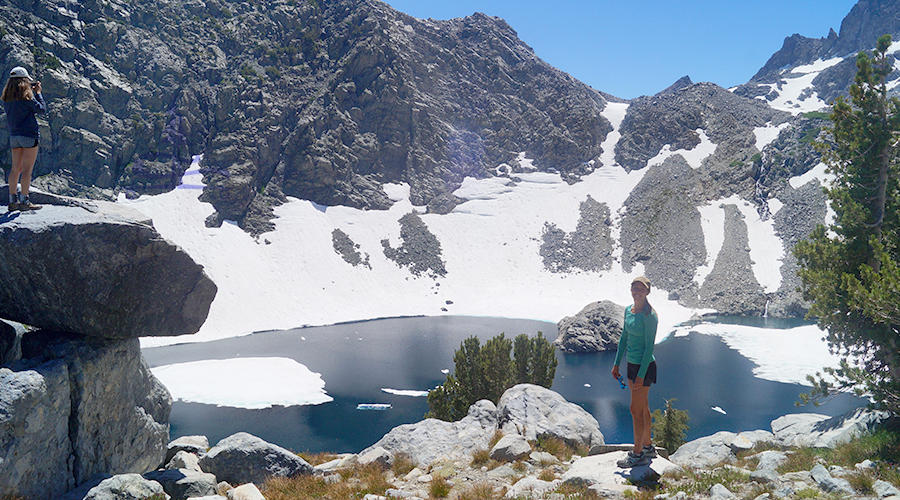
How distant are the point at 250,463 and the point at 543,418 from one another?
8.16 metres

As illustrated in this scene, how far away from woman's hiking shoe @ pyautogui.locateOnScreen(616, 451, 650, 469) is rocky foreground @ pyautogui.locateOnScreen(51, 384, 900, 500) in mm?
86

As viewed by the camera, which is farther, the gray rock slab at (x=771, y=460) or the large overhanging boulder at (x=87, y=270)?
the gray rock slab at (x=771, y=460)

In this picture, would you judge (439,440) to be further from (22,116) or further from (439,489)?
(22,116)

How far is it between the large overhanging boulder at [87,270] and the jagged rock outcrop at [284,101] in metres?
80.6

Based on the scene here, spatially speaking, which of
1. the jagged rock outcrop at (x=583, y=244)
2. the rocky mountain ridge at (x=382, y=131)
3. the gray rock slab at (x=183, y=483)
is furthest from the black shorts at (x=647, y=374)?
the jagged rock outcrop at (x=583, y=244)

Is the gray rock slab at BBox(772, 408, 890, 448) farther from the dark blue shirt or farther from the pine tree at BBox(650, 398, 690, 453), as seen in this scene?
the dark blue shirt

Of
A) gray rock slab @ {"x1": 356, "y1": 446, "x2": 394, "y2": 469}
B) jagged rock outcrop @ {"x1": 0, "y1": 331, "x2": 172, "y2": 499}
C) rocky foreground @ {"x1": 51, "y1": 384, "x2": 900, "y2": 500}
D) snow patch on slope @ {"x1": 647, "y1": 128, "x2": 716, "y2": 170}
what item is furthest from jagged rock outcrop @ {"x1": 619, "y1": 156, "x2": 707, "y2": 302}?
jagged rock outcrop @ {"x1": 0, "y1": 331, "x2": 172, "y2": 499}

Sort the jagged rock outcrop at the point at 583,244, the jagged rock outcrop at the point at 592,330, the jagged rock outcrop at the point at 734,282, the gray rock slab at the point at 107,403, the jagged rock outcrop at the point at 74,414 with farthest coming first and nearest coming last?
the jagged rock outcrop at the point at 583,244 < the jagged rock outcrop at the point at 734,282 < the jagged rock outcrop at the point at 592,330 < the gray rock slab at the point at 107,403 < the jagged rock outcrop at the point at 74,414

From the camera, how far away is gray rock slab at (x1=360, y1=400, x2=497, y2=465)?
12.3 meters

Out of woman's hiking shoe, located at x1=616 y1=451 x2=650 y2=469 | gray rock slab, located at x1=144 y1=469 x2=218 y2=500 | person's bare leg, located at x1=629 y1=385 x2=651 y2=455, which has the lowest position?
gray rock slab, located at x1=144 y1=469 x2=218 y2=500

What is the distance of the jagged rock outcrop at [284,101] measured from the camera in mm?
76438

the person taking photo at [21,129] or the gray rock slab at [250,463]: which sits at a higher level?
the person taking photo at [21,129]

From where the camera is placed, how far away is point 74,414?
7594mm

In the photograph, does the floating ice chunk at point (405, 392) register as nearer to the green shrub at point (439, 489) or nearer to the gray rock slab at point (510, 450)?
the gray rock slab at point (510, 450)
